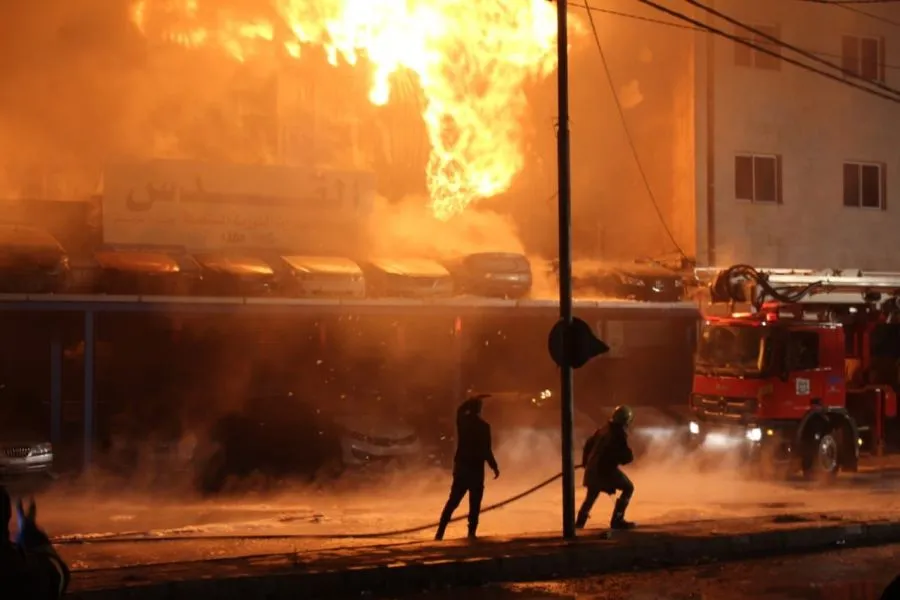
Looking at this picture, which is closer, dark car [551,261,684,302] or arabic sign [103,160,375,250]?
arabic sign [103,160,375,250]

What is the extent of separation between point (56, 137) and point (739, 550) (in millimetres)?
17384

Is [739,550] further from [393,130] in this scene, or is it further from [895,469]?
[393,130]

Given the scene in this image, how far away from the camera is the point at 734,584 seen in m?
9.41

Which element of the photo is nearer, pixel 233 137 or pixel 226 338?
pixel 226 338

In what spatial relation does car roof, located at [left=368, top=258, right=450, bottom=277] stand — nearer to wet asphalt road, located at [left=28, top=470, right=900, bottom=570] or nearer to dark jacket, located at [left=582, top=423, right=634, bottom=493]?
wet asphalt road, located at [left=28, top=470, right=900, bottom=570]

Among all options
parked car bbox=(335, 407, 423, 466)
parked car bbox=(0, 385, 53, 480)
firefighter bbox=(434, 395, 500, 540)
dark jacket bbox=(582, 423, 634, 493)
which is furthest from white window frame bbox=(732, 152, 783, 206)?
parked car bbox=(0, 385, 53, 480)

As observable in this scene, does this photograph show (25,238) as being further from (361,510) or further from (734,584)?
(734,584)

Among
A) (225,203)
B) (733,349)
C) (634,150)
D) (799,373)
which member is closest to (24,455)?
(225,203)

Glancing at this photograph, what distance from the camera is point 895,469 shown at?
758 inches

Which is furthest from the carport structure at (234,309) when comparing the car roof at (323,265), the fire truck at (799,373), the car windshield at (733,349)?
the car windshield at (733,349)

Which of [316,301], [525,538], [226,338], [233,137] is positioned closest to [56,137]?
[233,137]

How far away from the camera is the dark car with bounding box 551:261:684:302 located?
68.6 ft

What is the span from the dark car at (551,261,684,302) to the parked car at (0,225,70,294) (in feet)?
31.8

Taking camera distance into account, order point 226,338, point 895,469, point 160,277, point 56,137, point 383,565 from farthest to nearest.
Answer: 1. point 56,137
2. point 226,338
3. point 895,469
4. point 160,277
5. point 383,565
